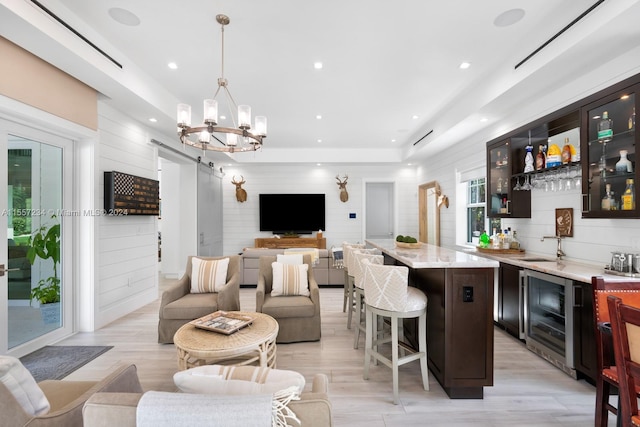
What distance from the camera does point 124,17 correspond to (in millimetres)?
2656

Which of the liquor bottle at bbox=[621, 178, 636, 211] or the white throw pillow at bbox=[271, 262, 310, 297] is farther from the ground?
the liquor bottle at bbox=[621, 178, 636, 211]

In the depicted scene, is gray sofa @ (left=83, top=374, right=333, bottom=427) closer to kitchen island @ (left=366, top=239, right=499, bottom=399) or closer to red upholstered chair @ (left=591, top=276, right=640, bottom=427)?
kitchen island @ (left=366, top=239, right=499, bottom=399)

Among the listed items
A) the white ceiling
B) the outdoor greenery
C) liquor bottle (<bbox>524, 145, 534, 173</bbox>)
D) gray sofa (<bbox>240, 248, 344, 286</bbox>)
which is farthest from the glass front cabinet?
the outdoor greenery

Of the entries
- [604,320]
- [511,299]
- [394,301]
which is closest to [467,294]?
[394,301]

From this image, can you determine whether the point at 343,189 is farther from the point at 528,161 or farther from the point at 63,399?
the point at 63,399

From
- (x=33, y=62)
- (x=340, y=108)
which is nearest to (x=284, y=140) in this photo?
(x=340, y=108)

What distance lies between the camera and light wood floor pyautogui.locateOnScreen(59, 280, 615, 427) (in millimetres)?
2129

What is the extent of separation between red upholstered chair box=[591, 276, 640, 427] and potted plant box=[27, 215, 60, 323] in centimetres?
471

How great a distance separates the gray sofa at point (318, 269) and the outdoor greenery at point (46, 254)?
9.05 ft

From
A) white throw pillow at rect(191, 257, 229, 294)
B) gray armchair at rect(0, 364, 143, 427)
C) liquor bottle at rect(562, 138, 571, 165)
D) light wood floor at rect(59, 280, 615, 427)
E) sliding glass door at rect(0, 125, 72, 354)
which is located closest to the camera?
gray armchair at rect(0, 364, 143, 427)

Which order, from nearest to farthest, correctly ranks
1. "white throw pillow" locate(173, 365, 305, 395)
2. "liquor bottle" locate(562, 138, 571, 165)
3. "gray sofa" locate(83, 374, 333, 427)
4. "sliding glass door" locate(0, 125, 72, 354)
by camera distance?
1. "gray sofa" locate(83, 374, 333, 427)
2. "white throw pillow" locate(173, 365, 305, 395)
3. "sliding glass door" locate(0, 125, 72, 354)
4. "liquor bottle" locate(562, 138, 571, 165)

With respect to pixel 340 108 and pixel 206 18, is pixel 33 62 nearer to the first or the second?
pixel 206 18

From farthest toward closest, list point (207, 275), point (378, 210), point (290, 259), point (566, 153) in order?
1. point (378, 210)
2. point (290, 259)
3. point (207, 275)
4. point (566, 153)

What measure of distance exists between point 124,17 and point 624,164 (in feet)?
14.2
